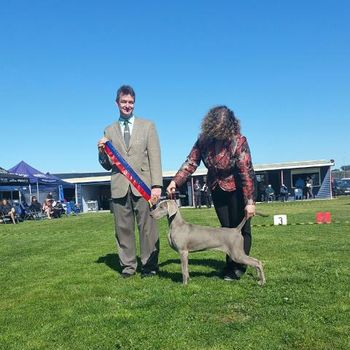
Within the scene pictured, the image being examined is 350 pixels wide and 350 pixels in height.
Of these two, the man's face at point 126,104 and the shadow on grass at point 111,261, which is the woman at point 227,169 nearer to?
the man's face at point 126,104

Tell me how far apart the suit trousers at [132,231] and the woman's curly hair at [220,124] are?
52.4 inches

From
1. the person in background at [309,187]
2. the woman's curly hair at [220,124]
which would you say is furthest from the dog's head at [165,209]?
the person in background at [309,187]

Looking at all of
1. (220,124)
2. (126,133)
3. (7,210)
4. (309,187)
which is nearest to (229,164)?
(220,124)

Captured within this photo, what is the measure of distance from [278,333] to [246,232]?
223 centimetres

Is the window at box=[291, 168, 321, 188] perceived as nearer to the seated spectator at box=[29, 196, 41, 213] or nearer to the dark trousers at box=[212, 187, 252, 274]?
the seated spectator at box=[29, 196, 41, 213]

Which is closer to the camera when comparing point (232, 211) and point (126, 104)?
point (232, 211)

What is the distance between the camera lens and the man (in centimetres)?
620

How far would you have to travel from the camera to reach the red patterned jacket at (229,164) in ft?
18.6

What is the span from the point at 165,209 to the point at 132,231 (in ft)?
2.84

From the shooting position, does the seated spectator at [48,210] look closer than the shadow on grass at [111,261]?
No

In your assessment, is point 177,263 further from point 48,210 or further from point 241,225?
point 48,210

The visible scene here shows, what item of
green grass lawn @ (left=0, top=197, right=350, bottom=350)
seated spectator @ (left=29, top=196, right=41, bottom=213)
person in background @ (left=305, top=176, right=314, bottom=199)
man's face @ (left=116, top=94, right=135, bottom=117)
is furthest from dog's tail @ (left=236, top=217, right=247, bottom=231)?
person in background @ (left=305, top=176, right=314, bottom=199)

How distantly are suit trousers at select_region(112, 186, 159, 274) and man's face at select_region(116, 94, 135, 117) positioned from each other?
1.05 metres

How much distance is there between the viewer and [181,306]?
469cm
